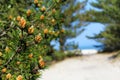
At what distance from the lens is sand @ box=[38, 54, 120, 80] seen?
1709 centimetres

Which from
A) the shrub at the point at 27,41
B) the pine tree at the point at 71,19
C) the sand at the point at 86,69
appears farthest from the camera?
the pine tree at the point at 71,19

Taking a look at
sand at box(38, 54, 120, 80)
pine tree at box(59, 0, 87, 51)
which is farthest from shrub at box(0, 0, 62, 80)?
pine tree at box(59, 0, 87, 51)

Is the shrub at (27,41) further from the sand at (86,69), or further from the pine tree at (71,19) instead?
the pine tree at (71,19)

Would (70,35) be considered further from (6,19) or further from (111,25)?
(6,19)

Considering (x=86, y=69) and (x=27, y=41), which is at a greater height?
(x=27, y=41)

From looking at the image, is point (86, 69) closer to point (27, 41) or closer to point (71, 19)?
point (71, 19)

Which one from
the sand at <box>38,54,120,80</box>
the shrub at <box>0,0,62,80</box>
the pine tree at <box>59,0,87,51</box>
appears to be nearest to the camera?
the shrub at <box>0,0,62,80</box>

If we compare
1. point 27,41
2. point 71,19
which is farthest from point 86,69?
point 27,41

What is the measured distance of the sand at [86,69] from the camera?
17094 mm

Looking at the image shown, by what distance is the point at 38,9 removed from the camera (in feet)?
20.4

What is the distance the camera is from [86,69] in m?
19.0

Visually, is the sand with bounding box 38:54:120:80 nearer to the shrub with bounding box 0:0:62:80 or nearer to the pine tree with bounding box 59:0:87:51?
the pine tree with bounding box 59:0:87:51

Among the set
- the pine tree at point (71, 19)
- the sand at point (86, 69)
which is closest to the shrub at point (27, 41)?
the sand at point (86, 69)

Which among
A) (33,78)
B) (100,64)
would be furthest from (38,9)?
(100,64)
